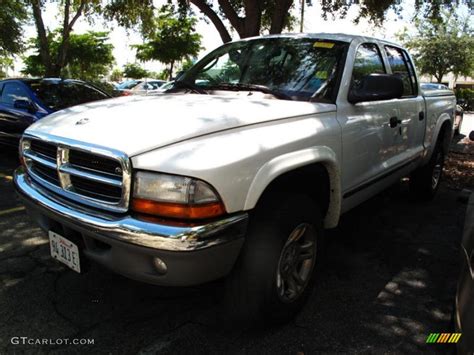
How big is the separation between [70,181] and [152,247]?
0.74 metres

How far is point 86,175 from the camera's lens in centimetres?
215

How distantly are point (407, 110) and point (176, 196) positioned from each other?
9.41 ft

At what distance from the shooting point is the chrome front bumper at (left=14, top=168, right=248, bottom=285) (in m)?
1.87

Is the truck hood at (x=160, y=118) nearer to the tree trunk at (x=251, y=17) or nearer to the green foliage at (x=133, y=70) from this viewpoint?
the tree trunk at (x=251, y=17)

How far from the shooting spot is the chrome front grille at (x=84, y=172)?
1.99m

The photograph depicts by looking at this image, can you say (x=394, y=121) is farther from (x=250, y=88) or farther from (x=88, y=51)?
(x=88, y=51)

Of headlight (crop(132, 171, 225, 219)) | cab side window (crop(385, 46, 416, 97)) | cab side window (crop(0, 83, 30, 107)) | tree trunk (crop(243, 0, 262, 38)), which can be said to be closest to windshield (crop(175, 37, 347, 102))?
cab side window (crop(385, 46, 416, 97))

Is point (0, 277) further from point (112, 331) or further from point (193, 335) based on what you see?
point (193, 335)

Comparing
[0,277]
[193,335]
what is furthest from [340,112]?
[0,277]

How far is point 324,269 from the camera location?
130 inches

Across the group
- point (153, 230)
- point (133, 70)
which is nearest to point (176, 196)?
point (153, 230)

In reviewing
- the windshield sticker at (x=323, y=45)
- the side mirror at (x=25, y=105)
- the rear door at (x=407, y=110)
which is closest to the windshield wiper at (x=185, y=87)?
the windshield sticker at (x=323, y=45)

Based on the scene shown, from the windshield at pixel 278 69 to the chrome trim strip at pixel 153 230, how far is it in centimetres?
128

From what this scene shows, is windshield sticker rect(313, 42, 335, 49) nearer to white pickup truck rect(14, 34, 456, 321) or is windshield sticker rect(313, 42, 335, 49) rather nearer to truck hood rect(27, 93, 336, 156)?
white pickup truck rect(14, 34, 456, 321)
